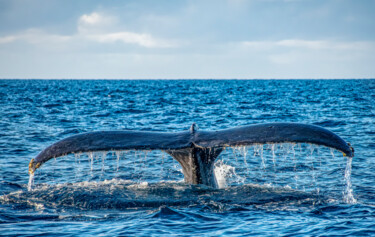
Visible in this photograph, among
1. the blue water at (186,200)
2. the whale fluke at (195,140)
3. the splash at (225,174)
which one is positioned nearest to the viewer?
the whale fluke at (195,140)

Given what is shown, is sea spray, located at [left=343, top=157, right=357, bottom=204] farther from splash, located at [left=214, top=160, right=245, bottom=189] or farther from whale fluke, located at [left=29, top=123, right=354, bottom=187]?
splash, located at [left=214, top=160, right=245, bottom=189]

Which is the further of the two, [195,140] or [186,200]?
[186,200]

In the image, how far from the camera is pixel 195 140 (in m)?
5.42

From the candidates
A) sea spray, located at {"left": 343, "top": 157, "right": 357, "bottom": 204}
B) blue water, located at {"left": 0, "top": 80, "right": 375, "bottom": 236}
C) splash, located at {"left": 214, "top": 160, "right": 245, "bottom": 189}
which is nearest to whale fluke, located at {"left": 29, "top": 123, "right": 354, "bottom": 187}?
blue water, located at {"left": 0, "top": 80, "right": 375, "bottom": 236}

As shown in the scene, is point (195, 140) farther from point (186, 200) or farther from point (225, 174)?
point (225, 174)

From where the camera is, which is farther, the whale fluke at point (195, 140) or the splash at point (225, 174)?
the splash at point (225, 174)

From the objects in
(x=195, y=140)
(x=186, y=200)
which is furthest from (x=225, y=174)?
(x=195, y=140)

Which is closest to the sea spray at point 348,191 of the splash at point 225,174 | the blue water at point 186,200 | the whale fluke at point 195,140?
the blue water at point 186,200

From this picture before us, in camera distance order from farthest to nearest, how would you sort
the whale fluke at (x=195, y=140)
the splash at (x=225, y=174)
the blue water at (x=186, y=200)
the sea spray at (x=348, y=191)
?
the splash at (x=225, y=174) → the sea spray at (x=348, y=191) → the blue water at (x=186, y=200) → the whale fluke at (x=195, y=140)

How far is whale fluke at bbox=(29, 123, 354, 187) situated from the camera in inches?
187

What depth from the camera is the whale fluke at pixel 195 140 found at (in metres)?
4.75

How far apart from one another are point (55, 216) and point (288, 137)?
3109 millimetres

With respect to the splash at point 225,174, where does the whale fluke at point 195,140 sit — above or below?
above

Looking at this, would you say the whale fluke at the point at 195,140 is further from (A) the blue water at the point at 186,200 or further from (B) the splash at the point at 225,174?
(B) the splash at the point at 225,174
